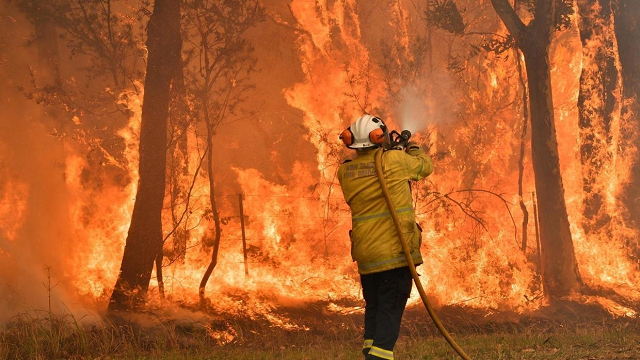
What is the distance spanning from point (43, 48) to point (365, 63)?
12.8 feet

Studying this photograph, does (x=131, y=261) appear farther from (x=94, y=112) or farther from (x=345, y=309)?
(x=345, y=309)

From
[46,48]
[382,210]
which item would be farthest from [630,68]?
[46,48]

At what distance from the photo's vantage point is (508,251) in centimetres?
977

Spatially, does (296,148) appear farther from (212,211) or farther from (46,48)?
(46,48)

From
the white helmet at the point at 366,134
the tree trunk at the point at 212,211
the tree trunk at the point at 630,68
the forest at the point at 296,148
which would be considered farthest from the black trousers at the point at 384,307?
the tree trunk at the point at 630,68

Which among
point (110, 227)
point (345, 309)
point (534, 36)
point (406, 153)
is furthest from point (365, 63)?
point (406, 153)

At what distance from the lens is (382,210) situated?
16.1 ft

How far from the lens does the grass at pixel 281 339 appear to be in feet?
23.4

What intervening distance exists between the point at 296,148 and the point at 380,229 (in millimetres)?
4326

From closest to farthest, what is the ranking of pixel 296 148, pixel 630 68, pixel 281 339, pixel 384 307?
pixel 384 307
pixel 281 339
pixel 296 148
pixel 630 68

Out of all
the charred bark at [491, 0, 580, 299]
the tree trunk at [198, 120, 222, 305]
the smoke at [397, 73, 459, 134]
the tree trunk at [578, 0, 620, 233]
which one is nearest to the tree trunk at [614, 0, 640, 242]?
the tree trunk at [578, 0, 620, 233]

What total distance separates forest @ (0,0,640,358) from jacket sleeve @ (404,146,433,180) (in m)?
3.99

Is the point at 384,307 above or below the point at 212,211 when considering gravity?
below

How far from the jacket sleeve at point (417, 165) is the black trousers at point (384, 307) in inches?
25.6
